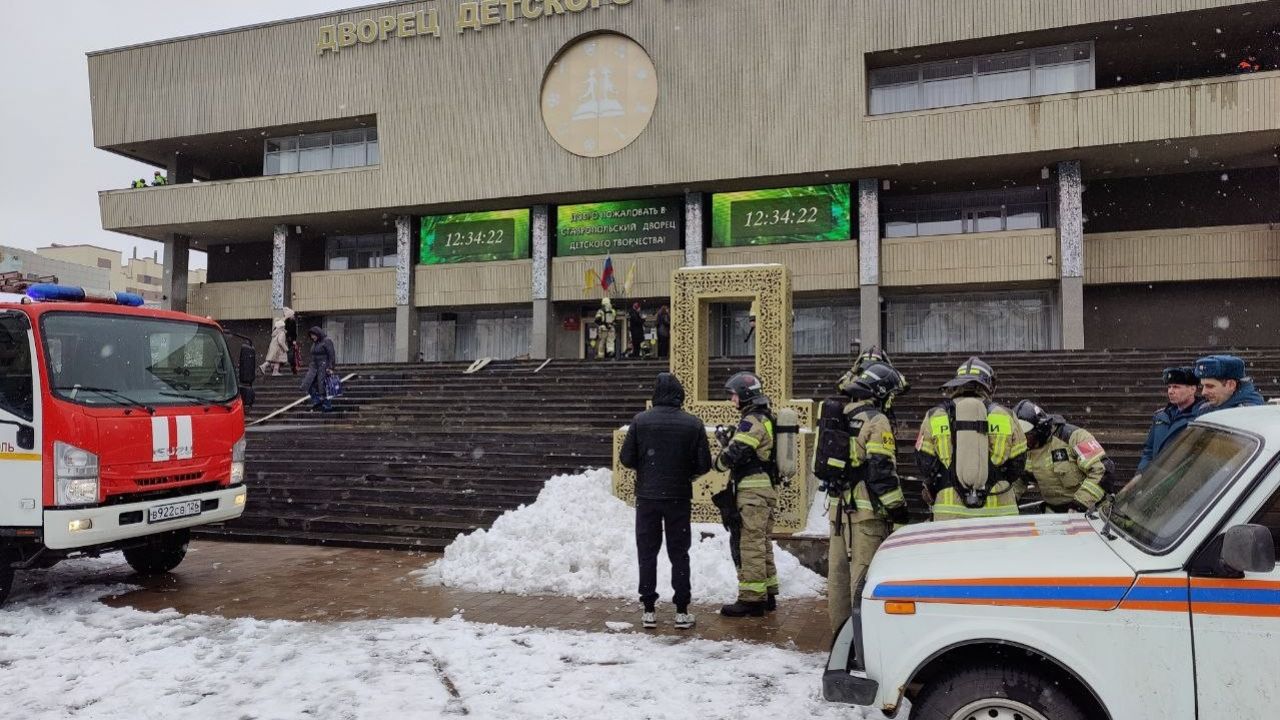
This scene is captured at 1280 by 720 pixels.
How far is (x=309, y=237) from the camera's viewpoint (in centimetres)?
3072

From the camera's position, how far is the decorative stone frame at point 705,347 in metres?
9.46

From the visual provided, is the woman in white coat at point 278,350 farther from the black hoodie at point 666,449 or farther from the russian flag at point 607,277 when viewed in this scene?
the black hoodie at point 666,449

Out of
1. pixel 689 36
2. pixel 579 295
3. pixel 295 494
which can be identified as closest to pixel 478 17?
pixel 689 36

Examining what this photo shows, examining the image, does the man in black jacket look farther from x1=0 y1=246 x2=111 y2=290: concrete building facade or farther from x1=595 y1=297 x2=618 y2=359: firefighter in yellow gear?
x1=0 y1=246 x2=111 y2=290: concrete building facade

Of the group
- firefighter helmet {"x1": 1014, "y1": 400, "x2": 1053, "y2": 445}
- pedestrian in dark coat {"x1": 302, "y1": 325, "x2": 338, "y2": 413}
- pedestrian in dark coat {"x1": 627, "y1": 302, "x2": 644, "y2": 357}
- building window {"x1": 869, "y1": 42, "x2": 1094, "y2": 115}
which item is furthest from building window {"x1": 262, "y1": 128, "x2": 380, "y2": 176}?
firefighter helmet {"x1": 1014, "y1": 400, "x2": 1053, "y2": 445}

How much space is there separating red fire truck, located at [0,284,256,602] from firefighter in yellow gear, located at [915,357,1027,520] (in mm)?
6302

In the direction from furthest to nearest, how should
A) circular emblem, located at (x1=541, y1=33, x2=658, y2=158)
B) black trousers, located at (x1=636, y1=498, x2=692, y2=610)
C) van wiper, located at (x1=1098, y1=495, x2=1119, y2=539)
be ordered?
circular emblem, located at (x1=541, y1=33, x2=658, y2=158), black trousers, located at (x1=636, y1=498, x2=692, y2=610), van wiper, located at (x1=1098, y1=495, x2=1119, y2=539)

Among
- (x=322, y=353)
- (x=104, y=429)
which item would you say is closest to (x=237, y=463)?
(x=104, y=429)

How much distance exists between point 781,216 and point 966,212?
537cm

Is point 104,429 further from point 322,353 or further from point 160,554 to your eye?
point 322,353

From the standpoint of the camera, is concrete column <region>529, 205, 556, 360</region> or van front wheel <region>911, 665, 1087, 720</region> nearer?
van front wheel <region>911, 665, 1087, 720</region>

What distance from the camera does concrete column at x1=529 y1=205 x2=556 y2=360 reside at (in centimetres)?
2600

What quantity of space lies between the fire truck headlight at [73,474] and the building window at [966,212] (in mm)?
21604

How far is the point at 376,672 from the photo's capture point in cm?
503
